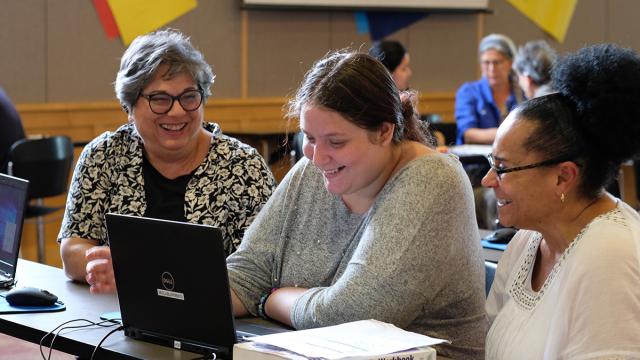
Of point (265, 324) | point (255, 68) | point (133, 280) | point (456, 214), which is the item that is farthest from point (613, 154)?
point (255, 68)

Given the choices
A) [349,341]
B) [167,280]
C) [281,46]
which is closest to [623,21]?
[281,46]

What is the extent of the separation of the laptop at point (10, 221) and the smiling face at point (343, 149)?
83 cm

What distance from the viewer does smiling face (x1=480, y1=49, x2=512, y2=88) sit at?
21.0ft

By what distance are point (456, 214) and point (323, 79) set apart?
1.39ft

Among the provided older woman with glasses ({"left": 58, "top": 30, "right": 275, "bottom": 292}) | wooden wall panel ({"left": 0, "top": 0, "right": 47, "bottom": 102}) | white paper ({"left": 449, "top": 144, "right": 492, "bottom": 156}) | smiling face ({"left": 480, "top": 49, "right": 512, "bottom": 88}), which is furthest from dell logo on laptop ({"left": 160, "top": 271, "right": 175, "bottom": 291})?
smiling face ({"left": 480, "top": 49, "right": 512, "bottom": 88})

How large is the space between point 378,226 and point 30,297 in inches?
36.1

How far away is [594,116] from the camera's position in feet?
6.13

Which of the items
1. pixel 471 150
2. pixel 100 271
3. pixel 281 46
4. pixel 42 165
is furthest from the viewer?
pixel 281 46

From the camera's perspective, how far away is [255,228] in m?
2.43

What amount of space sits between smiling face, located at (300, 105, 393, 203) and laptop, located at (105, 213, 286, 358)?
1.25 ft

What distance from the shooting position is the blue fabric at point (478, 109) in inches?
249

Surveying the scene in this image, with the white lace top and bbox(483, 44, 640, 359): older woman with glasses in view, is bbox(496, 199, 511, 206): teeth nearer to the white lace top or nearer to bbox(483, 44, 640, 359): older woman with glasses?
bbox(483, 44, 640, 359): older woman with glasses

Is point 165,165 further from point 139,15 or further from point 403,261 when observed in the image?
point 139,15

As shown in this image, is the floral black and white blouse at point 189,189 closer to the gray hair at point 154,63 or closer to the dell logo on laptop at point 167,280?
the gray hair at point 154,63
